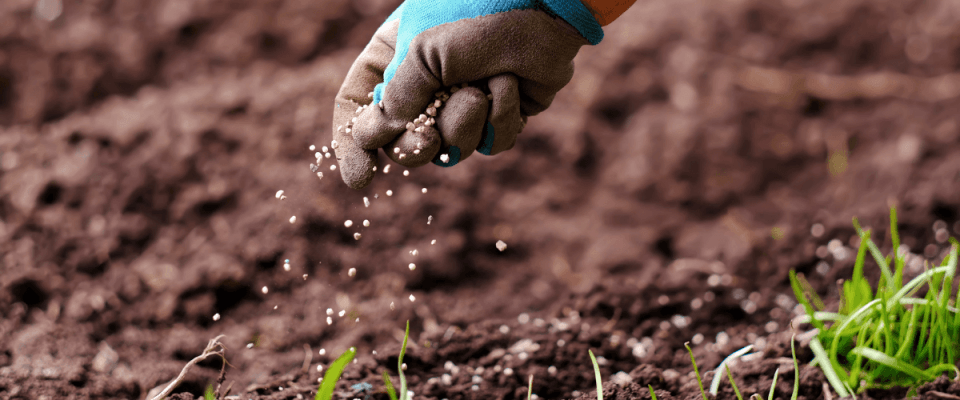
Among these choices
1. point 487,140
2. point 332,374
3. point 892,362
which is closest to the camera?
point 332,374

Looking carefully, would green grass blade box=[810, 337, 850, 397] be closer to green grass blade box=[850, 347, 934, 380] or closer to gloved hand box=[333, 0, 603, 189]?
green grass blade box=[850, 347, 934, 380]

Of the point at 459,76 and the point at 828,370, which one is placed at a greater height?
the point at 459,76

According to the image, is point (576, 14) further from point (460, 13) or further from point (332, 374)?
point (332, 374)

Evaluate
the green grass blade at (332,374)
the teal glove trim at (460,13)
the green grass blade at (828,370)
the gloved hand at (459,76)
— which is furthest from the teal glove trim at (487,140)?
the green grass blade at (828,370)

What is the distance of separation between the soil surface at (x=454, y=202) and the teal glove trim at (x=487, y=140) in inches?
22.4

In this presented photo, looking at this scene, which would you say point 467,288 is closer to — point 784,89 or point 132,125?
point 132,125

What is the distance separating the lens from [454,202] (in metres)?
2.12

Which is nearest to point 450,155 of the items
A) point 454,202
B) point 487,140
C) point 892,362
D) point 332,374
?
point 487,140

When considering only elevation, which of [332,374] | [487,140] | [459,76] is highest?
[459,76]

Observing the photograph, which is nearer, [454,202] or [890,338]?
[890,338]

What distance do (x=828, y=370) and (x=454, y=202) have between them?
49.6 inches

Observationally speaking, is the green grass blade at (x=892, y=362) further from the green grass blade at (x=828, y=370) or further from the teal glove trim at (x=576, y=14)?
the teal glove trim at (x=576, y=14)

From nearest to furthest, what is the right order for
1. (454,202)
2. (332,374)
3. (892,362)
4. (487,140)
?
(332,374), (892,362), (487,140), (454,202)

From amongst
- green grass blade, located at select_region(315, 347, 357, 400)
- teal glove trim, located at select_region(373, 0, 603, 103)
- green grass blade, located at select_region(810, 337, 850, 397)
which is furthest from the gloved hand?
green grass blade, located at select_region(810, 337, 850, 397)
